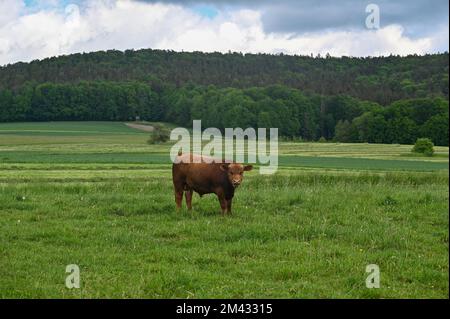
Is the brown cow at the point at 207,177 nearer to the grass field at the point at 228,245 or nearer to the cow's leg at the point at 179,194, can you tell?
the cow's leg at the point at 179,194

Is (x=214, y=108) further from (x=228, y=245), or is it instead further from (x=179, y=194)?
(x=228, y=245)

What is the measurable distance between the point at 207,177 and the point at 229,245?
4.35 metres

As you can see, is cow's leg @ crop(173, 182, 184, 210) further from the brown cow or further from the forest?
the forest

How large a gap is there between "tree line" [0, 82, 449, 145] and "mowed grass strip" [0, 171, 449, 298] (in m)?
96.7

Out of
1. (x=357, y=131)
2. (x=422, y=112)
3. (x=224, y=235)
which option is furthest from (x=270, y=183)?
(x=357, y=131)

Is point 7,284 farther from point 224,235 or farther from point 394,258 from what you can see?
point 394,258

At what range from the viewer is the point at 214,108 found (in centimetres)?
12950

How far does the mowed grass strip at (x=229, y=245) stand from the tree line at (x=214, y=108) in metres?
96.7

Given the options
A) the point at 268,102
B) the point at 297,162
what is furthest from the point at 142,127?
the point at 297,162

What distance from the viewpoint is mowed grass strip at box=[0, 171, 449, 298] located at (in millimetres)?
8477

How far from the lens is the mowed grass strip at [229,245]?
848 centimetres

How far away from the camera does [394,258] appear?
10312mm
